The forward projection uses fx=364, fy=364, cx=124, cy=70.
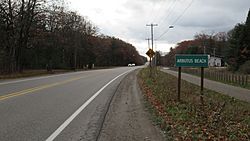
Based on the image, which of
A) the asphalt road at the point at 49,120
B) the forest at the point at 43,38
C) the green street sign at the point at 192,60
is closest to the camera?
the asphalt road at the point at 49,120

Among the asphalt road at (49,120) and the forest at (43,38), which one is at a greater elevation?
the forest at (43,38)

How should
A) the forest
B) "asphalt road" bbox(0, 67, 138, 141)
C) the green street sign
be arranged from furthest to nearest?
the forest
the green street sign
"asphalt road" bbox(0, 67, 138, 141)

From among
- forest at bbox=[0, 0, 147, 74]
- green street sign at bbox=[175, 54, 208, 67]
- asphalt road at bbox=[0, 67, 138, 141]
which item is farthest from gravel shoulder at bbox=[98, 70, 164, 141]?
forest at bbox=[0, 0, 147, 74]

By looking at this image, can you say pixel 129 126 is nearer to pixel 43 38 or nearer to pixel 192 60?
pixel 192 60

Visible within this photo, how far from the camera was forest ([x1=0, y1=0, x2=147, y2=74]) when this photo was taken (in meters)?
45.0

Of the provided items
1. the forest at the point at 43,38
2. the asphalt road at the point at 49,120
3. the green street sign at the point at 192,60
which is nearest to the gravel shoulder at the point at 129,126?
the asphalt road at the point at 49,120

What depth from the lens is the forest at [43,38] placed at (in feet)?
148

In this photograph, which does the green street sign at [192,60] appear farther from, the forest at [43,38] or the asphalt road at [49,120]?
the forest at [43,38]

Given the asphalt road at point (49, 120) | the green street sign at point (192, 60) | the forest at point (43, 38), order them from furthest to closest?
the forest at point (43, 38), the green street sign at point (192, 60), the asphalt road at point (49, 120)

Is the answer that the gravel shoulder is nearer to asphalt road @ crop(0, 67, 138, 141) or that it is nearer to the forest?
asphalt road @ crop(0, 67, 138, 141)

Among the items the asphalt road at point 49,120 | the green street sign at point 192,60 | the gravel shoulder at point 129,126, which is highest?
the green street sign at point 192,60

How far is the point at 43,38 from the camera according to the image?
180ft

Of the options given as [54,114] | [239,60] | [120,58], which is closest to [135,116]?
[54,114]

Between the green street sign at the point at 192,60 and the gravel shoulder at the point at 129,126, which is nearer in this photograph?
the gravel shoulder at the point at 129,126
